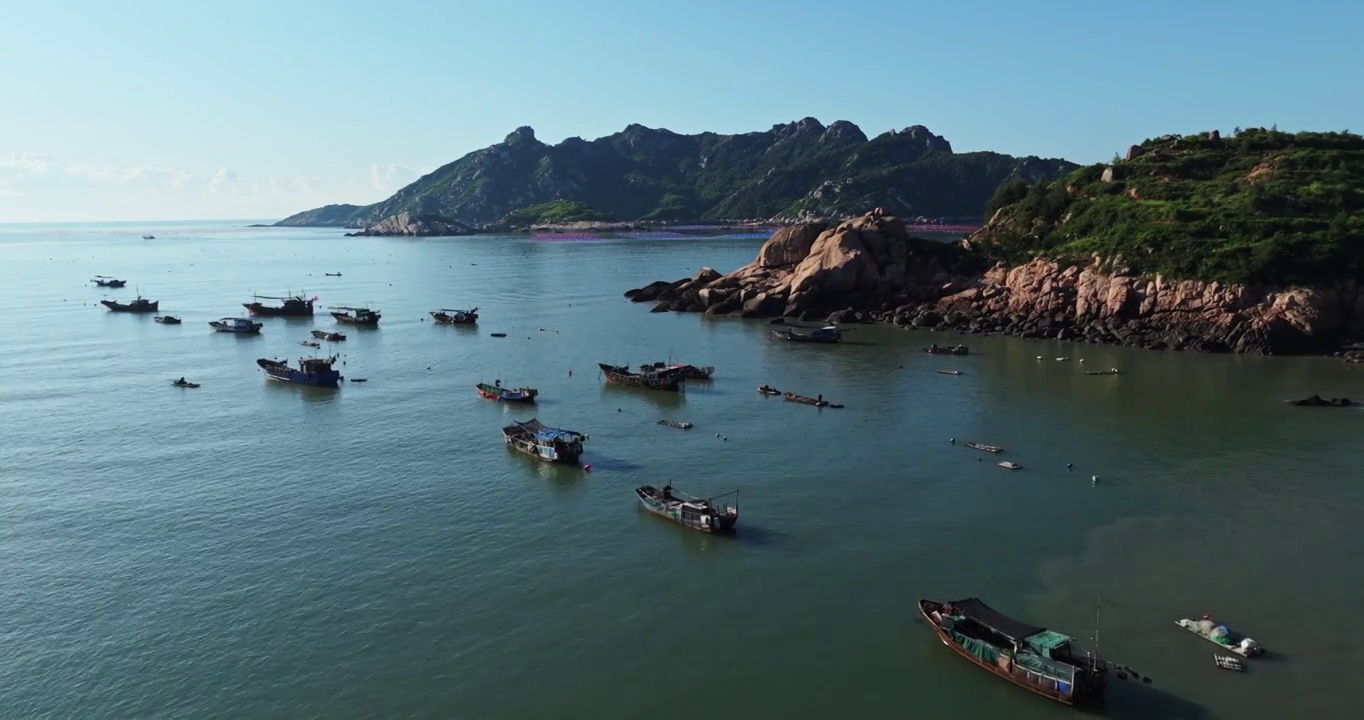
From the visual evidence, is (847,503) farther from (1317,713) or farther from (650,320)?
(650,320)

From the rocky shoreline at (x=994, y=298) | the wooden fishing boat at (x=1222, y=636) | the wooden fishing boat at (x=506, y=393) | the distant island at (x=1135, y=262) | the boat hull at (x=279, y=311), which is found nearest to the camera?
the wooden fishing boat at (x=1222, y=636)

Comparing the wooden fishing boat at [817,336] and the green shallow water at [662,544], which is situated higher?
the wooden fishing boat at [817,336]

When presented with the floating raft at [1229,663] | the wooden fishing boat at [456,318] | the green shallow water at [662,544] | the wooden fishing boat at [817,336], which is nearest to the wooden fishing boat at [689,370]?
the green shallow water at [662,544]

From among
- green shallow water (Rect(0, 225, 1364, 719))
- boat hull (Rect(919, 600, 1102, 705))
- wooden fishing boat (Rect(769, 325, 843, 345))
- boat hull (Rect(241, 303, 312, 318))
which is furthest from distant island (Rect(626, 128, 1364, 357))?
boat hull (Rect(919, 600, 1102, 705))

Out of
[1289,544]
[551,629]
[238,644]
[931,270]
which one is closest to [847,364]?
[931,270]

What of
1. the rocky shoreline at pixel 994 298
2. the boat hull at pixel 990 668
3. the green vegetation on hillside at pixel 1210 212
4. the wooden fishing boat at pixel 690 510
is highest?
the green vegetation on hillside at pixel 1210 212

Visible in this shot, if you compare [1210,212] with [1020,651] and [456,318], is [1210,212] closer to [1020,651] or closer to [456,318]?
[1020,651]

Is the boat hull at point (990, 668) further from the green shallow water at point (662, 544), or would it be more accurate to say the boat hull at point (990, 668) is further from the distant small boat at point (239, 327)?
the distant small boat at point (239, 327)

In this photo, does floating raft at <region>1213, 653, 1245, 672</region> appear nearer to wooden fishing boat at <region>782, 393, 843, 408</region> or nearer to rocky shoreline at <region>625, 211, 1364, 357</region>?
wooden fishing boat at <region>782, 393, 843, 408</region>
